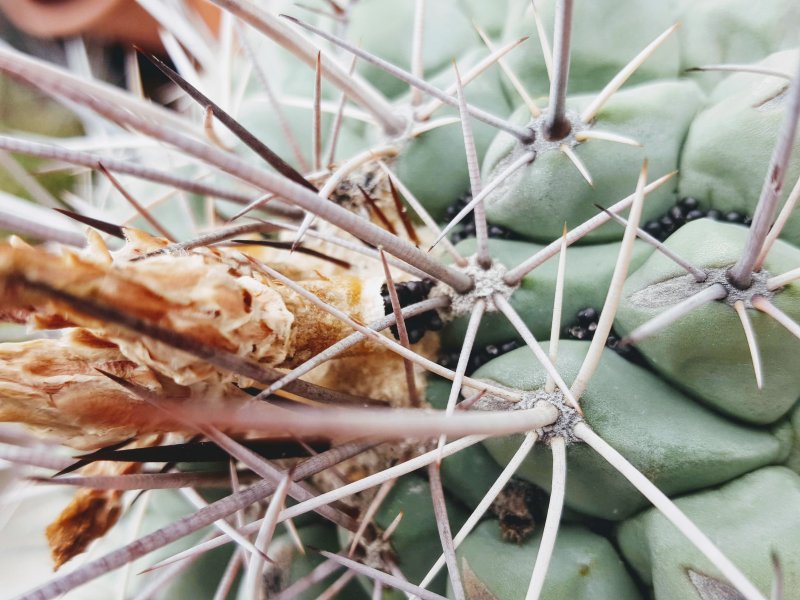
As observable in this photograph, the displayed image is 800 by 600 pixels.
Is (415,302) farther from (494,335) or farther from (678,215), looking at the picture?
(678,215)

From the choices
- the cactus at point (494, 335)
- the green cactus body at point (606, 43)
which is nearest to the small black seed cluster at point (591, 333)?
the cactus at point (494, 335)

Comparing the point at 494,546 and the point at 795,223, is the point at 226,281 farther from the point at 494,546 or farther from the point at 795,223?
the point at 795,223

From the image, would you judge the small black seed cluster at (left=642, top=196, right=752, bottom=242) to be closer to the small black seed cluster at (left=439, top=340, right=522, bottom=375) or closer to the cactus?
the cactus

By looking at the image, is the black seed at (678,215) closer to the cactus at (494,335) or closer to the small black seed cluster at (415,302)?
the cactus at (494,335)

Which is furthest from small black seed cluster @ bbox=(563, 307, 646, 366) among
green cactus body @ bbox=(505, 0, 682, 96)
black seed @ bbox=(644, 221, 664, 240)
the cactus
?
green cactus body @ bbox=(505, 0, 682, 96)

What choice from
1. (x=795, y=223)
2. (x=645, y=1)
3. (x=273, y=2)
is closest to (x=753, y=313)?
(x=795, y=223)

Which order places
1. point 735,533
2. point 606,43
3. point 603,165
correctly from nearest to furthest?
point 735,533
point 603,165
point 606,43

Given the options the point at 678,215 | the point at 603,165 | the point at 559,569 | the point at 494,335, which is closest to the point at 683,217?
the point at 678,215
